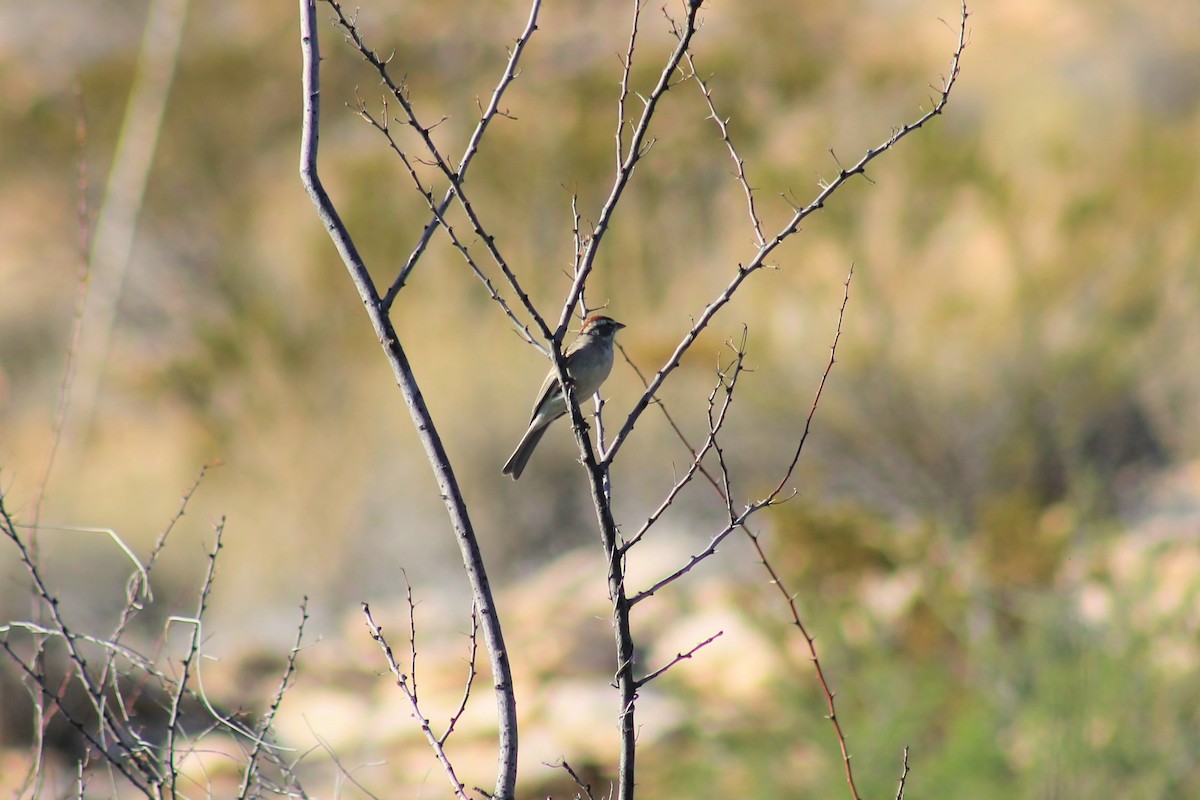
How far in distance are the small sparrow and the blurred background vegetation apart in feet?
8.32

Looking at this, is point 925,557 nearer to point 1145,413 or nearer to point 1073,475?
point 1073,475

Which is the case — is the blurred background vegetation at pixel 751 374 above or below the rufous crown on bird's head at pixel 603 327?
above

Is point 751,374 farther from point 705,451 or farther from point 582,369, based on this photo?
point 705,451

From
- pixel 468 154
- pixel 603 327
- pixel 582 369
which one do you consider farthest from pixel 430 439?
pixel 603 327

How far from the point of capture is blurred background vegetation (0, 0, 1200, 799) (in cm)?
642

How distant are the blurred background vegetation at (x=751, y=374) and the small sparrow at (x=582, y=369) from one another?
2536 mm

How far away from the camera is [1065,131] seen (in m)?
12.9

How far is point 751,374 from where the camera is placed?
481 inches

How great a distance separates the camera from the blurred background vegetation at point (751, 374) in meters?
6.42

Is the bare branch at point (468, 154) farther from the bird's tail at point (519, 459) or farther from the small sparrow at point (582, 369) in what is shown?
the bird's tail at point (519, 459)

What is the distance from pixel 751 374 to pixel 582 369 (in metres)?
8.29

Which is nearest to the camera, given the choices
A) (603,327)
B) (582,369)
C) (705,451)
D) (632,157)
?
(632,157)

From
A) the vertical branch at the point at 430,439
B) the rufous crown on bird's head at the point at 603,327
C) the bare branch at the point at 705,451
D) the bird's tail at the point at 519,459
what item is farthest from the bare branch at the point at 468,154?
the rufous crown on bird's head at the point at 603,327

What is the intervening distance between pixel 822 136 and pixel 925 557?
827cm
